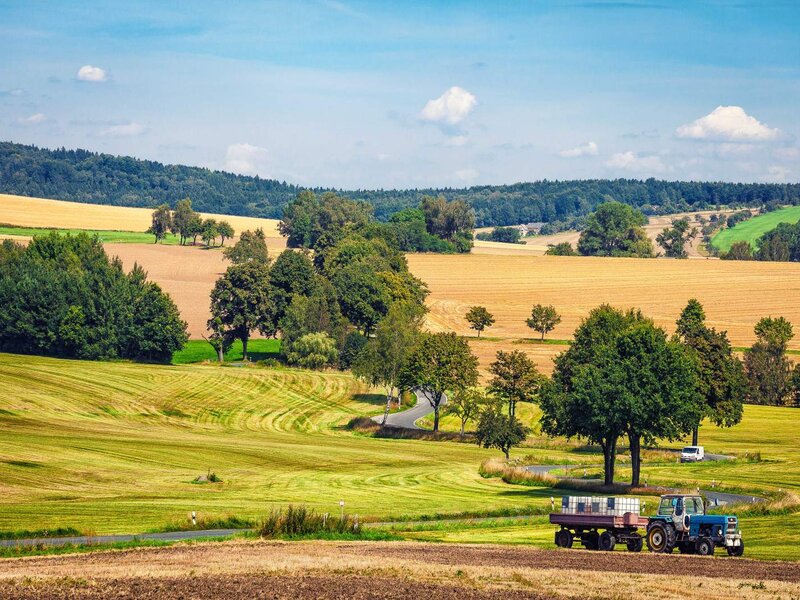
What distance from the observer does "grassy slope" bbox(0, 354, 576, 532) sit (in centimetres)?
6194

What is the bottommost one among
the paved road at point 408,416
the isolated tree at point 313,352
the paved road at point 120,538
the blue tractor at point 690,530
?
the paved road at point 408,416

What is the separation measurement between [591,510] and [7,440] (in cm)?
4897

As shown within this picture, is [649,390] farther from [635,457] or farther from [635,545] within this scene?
[635,545]

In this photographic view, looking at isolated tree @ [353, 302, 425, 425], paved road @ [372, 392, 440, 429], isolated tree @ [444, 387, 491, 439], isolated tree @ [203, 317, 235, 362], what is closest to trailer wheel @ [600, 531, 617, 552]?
isolated tree @ [444, 387, 491, 439]

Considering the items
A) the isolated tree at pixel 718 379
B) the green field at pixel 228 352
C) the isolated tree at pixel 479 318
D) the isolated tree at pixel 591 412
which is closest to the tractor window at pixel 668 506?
the isolated tree at pixel 591 412

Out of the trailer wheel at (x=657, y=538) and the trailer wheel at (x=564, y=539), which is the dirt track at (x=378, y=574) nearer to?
the trailer wheel at (x=657, y=538)

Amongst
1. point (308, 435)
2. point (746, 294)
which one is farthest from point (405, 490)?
point (746, 294)

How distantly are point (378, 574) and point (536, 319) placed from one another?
441 ft

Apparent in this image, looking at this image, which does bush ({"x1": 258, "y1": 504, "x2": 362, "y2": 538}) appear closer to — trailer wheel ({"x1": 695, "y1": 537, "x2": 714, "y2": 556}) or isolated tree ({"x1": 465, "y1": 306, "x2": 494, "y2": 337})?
trailer wheel ({"x1": 695, "y1": 537, "x2": 714, "y2": 556})

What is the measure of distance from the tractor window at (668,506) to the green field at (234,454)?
696 cm

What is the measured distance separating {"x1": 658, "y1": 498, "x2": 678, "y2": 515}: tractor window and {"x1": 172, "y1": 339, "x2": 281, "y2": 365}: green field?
368 feet

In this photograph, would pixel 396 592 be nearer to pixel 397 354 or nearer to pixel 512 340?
pixel 397 354

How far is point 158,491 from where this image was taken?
6656cm

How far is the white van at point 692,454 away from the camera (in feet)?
310
